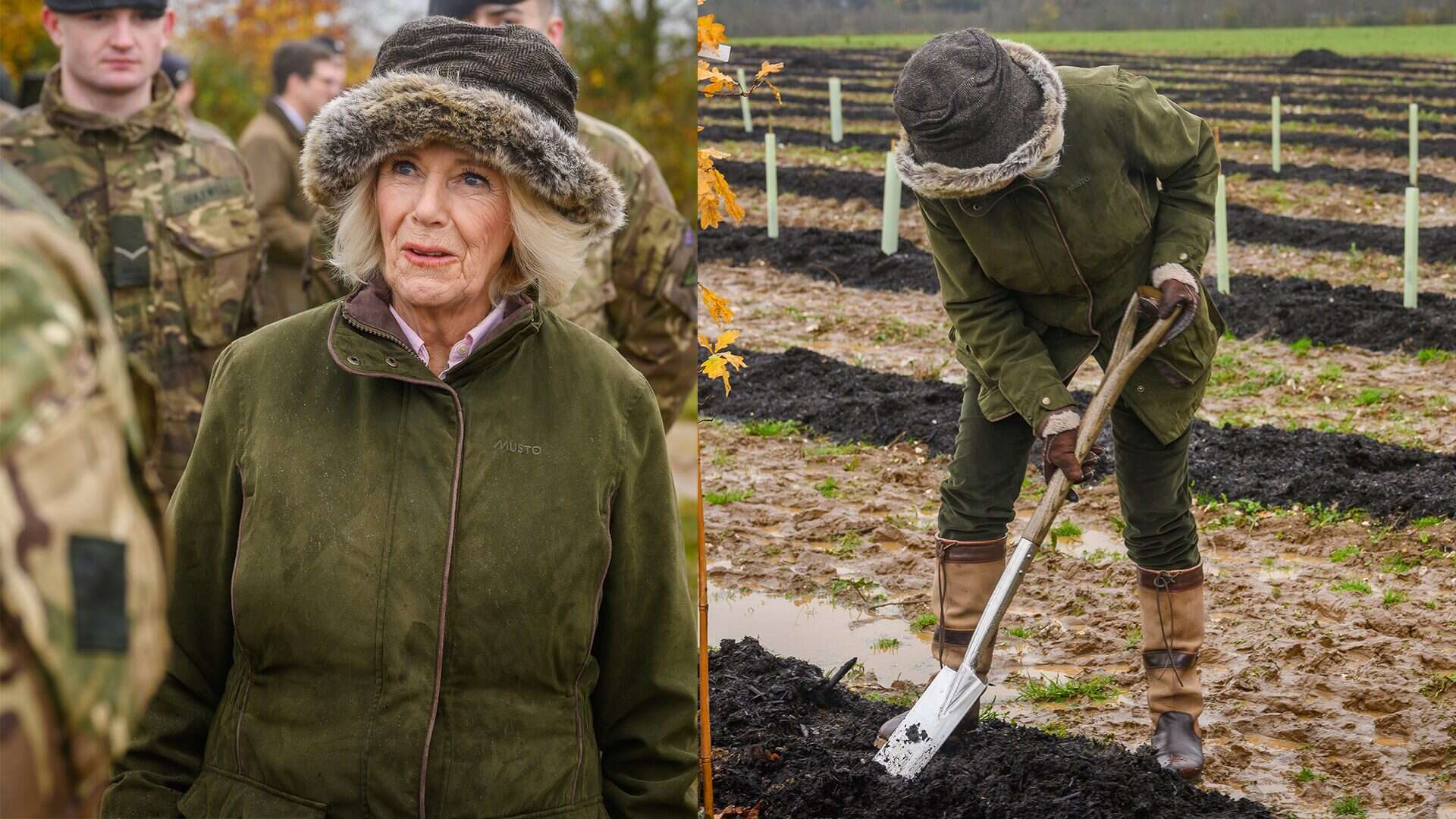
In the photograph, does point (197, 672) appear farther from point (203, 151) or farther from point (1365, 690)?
point (203, 151)

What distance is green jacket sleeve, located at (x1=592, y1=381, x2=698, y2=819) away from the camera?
2.16m

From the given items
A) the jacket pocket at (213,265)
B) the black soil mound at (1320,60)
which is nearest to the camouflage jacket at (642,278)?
the jacket pocket at (213,265)

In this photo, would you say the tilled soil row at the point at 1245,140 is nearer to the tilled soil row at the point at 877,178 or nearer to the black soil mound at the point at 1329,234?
the tilled soil row at the point at 877,178

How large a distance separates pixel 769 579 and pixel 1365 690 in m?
1.41

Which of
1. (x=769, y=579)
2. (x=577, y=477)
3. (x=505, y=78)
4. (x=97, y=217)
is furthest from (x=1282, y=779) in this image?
(x=97, y=217)

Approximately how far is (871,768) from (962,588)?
0.50 metres

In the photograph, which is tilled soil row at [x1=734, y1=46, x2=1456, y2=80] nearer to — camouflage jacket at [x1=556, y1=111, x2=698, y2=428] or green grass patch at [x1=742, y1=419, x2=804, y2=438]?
camouflage jacket at [x1=556, y1=111, x2=698, y2=428]

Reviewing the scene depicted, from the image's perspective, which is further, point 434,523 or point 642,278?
point 642,278

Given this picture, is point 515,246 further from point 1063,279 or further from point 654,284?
point 654,284

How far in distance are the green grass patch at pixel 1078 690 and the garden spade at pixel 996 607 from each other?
18cm

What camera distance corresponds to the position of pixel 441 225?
2160 millimetres

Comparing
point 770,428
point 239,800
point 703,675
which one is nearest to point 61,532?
point 239,800

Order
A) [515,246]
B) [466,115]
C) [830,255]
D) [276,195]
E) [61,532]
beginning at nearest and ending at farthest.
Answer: [61,532] < [466,115] < [515,246] < [830,255] < [276,195]

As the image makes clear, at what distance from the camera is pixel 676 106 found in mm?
11781
